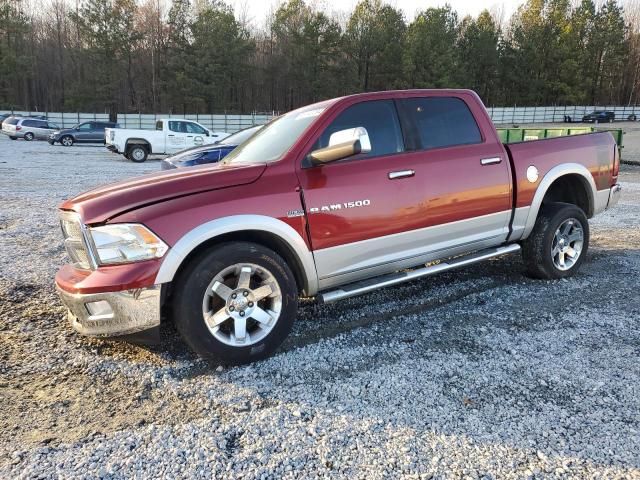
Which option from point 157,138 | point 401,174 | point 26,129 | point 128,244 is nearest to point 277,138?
point 401,174

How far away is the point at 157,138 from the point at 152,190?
709 inches

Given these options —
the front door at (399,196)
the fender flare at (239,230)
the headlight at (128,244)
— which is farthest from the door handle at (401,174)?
the headlight at (128,244)

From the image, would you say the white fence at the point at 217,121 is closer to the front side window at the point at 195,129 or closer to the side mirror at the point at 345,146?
the front side window at the point at 195,129

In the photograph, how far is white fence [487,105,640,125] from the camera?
63175mm

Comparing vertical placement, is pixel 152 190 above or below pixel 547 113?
below

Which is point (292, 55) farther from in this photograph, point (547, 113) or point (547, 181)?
point (547, 181)

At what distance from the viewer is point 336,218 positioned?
3596 mm

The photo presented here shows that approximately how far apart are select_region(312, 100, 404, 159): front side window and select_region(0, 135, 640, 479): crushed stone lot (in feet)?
4.76

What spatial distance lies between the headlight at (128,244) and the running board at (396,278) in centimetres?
129

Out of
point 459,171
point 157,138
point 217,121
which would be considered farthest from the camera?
point 217,121

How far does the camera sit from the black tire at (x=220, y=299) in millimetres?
3152

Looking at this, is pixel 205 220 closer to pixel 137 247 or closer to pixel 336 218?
pixel 137 247

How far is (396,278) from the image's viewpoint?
13.0 ft

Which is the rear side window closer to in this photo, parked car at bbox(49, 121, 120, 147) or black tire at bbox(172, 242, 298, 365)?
black tire at bbox(172, 242, 298, 365)
